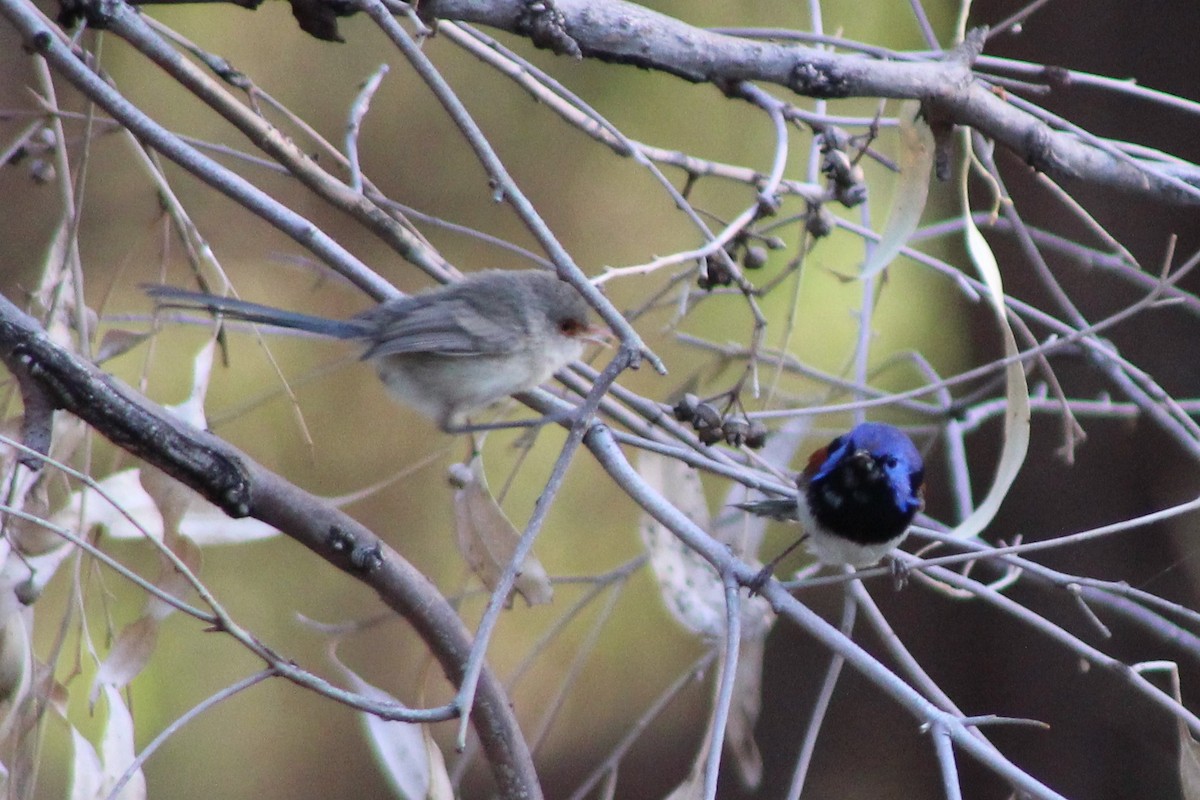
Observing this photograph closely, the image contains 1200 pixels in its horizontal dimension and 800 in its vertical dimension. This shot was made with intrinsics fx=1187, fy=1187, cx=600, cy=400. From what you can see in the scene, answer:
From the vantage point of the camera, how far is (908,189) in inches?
85.6

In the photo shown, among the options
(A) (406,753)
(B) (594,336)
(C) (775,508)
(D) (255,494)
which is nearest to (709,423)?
(B) (594,336)

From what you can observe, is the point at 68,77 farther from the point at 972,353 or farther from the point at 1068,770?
the point at 1068,770

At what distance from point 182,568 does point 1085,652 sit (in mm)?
1373

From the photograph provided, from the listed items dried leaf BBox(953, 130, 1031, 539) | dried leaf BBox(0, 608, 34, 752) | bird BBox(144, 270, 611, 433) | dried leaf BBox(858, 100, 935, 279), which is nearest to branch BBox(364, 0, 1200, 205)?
dried leaf BBox(858, 100, 935, 279)

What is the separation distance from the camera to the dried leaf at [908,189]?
2072 millimetres

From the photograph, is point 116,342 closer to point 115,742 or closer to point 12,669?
point 12,669

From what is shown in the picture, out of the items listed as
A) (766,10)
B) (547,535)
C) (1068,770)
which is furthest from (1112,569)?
(766,10)

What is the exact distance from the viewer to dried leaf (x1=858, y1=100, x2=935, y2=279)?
6.80 feet

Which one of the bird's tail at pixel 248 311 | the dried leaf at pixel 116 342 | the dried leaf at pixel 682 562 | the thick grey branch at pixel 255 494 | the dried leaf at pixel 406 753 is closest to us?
the thick grey branch at pixel 255 494

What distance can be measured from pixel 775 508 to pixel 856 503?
0.57ft

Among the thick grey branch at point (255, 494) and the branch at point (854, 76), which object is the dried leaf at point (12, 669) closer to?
the thick grey branch at point (255, 494)

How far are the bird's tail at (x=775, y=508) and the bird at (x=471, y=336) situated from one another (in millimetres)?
494

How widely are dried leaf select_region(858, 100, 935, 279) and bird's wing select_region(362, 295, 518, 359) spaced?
78 cm

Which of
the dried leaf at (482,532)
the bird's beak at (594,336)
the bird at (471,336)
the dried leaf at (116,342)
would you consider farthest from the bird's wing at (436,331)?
the dried leaf at (116,342)
